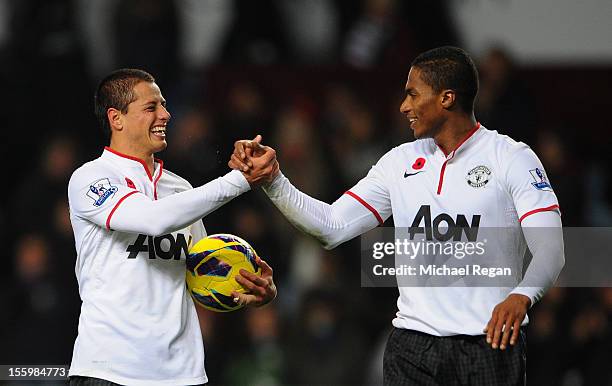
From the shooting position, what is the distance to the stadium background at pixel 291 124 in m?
8.73

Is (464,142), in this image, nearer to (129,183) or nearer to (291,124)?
(129,183)

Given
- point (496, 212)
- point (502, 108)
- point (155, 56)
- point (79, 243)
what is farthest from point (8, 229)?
point (496, 212)

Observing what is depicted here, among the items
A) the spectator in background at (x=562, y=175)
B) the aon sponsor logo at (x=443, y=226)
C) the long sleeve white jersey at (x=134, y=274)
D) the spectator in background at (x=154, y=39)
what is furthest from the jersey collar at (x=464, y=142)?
the spectator in background at (x=154, y=39)

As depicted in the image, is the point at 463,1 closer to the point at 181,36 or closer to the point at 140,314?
the point at 181,36

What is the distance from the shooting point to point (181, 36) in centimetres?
1062

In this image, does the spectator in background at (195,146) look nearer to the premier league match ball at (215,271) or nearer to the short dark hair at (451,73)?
the premier league match ball at (215,271)

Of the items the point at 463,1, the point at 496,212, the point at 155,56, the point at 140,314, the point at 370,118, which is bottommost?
the point at 140,314

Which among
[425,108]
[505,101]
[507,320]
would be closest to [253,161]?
[425,108]

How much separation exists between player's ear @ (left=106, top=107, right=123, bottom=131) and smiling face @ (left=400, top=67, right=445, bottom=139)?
48.0 inches

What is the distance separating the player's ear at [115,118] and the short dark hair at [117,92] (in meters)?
0.02

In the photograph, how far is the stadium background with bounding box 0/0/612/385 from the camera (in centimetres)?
873

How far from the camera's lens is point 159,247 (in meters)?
5.15

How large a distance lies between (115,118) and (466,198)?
59.9 inches

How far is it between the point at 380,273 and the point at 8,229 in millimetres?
3188
